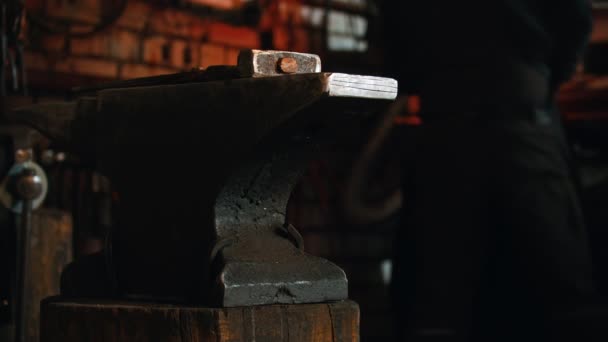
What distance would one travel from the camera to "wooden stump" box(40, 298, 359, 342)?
172 centimetres

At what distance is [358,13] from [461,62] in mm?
1611

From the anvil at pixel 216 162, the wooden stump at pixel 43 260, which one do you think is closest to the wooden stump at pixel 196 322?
the anvil at pixel 216 162

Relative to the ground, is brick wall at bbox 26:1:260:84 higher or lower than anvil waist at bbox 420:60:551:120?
higher

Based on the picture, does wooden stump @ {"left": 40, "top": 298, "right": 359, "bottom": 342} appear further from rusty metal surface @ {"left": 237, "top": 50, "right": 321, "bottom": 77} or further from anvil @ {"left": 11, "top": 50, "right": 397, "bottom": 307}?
rusty metal surface @ {"left": 237, "top": 50, "right": 321, "bottom": 77}

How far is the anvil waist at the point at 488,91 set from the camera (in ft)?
12.8

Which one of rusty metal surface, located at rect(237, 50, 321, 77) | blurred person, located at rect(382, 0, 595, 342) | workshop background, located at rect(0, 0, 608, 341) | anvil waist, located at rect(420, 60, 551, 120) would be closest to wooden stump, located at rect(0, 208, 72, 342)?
workshop background, located at rect(0, 0, 608, 341)

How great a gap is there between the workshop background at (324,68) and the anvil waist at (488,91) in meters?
0.29

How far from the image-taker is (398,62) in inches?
165

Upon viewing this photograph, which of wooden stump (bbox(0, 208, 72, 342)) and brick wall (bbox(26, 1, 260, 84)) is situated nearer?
wooden stump (bbox(0, 208, 72, 342))

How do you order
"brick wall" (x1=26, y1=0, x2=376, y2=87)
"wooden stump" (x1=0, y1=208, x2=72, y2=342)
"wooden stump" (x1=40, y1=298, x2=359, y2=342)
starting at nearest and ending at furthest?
"wooden stump" (x1=40, y1=298, x2=359, y2=342), "wooden stump" (x1=0, y1=208, x2=72, y2=342), "brick wall" (x1=26, y1=0, x2=376, y2=87)

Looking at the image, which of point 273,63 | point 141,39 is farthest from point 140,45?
point 273,63

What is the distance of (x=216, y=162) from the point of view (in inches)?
72.2

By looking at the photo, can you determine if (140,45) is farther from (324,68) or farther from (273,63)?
(273,63)

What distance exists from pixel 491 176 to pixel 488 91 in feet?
1.24
